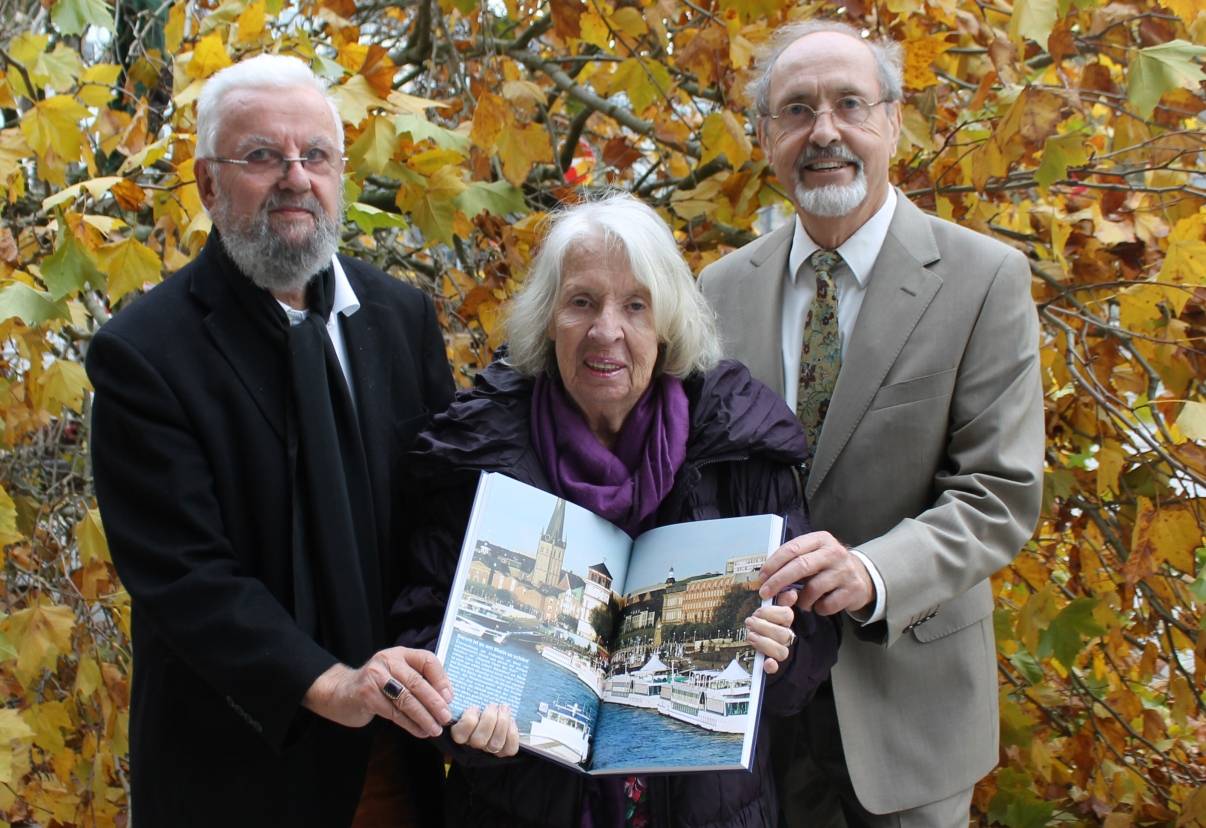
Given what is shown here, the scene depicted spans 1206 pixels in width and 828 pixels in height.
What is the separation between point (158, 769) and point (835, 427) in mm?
1342

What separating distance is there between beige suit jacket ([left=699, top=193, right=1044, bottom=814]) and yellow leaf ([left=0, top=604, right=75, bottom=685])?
177 centimetres

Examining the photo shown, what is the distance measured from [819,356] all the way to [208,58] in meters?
1.54

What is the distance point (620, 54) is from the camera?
380 centimetres

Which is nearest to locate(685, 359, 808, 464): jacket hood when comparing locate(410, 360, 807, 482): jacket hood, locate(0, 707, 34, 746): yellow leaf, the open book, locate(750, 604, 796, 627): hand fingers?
locate(410, 360, 807, 482): jacket hood

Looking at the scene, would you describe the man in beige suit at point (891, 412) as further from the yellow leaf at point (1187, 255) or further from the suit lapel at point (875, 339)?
the yellow leaf at point (1187, 255)

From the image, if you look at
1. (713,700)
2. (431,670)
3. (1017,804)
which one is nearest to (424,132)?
(431,670)

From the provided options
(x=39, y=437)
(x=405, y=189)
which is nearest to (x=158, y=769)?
(x=405, y=189)

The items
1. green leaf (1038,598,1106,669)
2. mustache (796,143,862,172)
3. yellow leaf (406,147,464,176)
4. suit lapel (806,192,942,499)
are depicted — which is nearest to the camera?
suit lapel (806,192,942,499)

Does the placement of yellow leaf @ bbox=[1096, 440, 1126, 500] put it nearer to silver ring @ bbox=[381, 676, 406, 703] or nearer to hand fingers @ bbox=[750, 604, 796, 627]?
hand fingers @ bbox=[750, 604, 796, 627]

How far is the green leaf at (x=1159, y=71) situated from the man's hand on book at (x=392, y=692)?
198 cm

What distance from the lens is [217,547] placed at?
6.41ft

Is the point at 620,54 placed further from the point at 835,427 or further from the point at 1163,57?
the point at 835,427

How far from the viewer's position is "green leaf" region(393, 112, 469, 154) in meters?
2.79

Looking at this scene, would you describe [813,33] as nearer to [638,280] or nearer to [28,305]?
[638,280]
